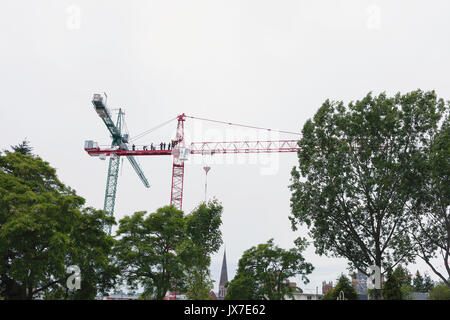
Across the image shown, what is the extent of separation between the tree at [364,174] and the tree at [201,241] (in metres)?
10.0

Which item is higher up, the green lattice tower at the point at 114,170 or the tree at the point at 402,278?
the green lattice tower at the point at 114,170

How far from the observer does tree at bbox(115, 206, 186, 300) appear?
36.2 metres

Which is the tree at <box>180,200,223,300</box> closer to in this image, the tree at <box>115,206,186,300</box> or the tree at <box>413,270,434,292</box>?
the tree at <box>115,206,186,300</box>

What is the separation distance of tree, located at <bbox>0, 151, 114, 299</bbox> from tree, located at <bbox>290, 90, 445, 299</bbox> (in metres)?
17.9

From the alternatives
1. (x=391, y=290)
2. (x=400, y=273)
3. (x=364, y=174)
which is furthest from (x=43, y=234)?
(x=391, y=290)

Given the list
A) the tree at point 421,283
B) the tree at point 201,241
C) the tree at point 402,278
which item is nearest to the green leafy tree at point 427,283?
the tree at point 421,283

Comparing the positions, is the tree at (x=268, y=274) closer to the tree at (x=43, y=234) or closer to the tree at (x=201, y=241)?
the tree at (x=201, y=241)

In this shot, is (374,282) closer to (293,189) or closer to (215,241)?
(293,189)

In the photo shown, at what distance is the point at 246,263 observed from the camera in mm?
48188

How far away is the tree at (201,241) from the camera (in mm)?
36938

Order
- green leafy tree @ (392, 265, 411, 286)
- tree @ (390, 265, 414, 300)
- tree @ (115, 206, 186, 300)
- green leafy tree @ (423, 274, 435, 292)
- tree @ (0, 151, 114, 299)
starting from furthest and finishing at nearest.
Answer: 1. green leafy tree @ (423, 274, 435, 292)
2. tree @ (390, 265, 414, 300)
3. green leafy tree @ (392, 265, 411, 286)
4. tree @ (115, 206, 186, 300)
5. tree @ (0, 151, 114, 299)

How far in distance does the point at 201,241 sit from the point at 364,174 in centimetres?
1820

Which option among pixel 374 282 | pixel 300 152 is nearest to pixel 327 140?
pixel 300 152

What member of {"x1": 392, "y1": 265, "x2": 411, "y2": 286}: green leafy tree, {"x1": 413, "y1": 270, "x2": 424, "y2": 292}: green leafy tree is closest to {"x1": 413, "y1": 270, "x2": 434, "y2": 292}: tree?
{"x1": 413, "y1": 270, "x2": 424, "y2": 292}: green leafy tree
